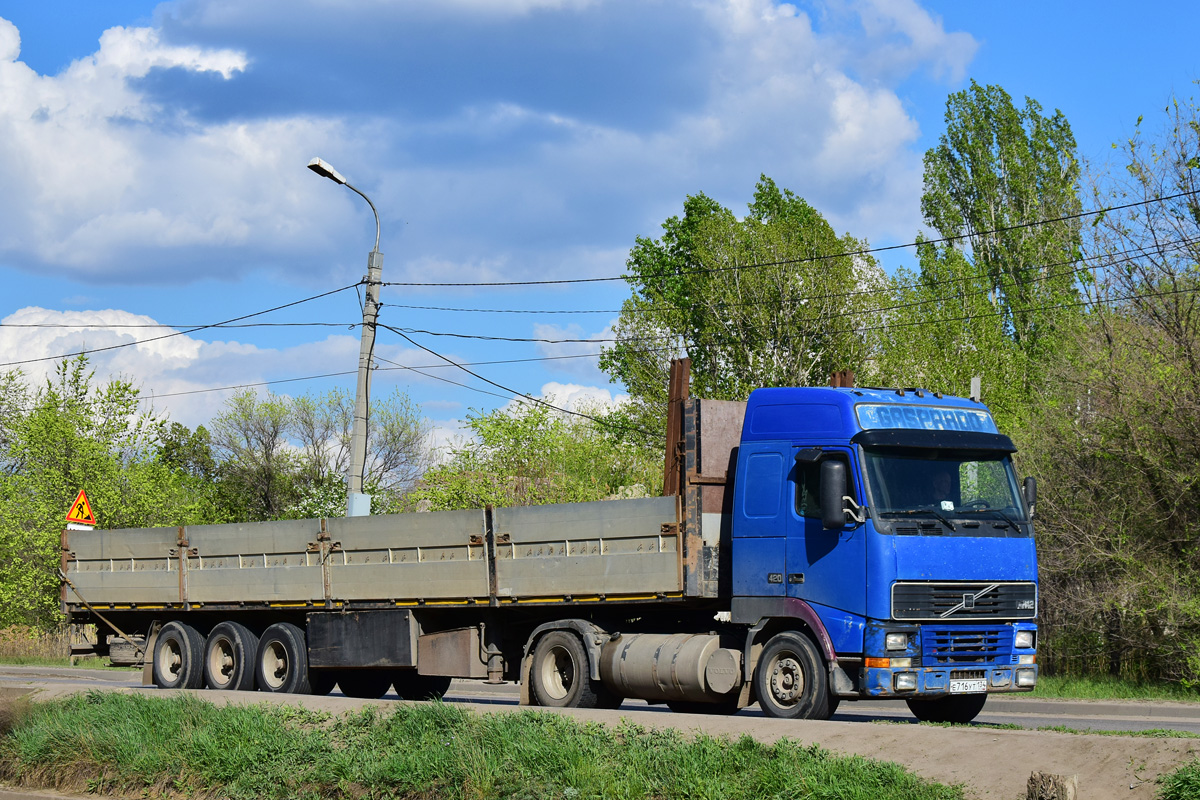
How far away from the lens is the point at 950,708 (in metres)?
13.1

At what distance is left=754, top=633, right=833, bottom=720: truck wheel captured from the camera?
1186cm

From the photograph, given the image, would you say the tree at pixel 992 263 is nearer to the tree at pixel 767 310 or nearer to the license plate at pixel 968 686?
the tree at pixel 767 310

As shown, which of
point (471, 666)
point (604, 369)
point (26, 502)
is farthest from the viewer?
point (604, 369)

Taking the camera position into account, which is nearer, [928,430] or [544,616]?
[928,430]

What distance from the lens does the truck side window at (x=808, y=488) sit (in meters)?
12.4

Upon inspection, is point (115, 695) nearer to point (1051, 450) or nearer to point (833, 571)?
point (833, 571)

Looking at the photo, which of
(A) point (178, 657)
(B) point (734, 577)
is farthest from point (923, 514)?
(A) point (178, 657)

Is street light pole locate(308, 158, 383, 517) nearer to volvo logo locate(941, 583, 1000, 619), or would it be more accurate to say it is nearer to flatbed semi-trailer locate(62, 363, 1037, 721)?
flatbed semi-trailer locate(62, 363, 1037, 721)

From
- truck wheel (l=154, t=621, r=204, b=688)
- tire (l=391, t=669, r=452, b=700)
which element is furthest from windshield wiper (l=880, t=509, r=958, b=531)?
truck wheel (l=154, t=621, r=204, b=688)

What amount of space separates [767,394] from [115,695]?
7471 millimetres

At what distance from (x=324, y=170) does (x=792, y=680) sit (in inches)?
556

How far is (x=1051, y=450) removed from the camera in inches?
881

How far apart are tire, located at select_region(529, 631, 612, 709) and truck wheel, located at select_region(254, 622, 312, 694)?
4.04 metres

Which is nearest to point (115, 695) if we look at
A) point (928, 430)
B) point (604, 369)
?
point (928, 430)
